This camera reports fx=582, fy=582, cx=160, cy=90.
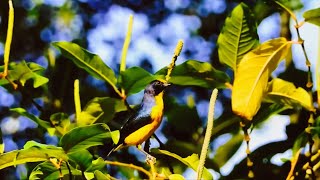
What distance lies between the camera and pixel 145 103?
97cm

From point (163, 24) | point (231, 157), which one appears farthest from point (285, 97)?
point (163, 24)

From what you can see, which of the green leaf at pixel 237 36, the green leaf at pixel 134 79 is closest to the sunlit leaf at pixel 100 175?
the green leaf at pixel 134 79

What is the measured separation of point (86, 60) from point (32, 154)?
25 cm

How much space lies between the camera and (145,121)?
91cm

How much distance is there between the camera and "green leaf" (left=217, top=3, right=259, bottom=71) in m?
0.97

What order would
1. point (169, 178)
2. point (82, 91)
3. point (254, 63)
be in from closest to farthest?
point (169, 178)
point (254, 63)
point (82, 91)

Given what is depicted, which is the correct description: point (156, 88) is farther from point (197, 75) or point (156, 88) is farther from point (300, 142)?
point (300, 142)

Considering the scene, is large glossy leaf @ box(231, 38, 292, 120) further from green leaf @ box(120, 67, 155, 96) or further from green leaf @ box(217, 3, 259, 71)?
green leaf @ box(120, 67, 155, 96)

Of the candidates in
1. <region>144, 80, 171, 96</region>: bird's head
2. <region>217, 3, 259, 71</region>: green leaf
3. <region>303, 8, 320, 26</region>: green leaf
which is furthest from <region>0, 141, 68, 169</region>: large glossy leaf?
<region>303, 8, 320, 26</region>: green leaf

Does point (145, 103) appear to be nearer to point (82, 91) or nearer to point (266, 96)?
point (266, 96)

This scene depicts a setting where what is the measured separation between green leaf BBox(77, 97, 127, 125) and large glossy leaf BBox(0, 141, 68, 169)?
0.70ft

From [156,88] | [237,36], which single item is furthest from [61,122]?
[237,36]

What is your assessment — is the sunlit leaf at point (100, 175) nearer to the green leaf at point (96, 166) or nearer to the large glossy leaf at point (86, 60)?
the green leaf at point (96, 166)

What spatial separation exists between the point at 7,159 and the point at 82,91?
0.56 metres
